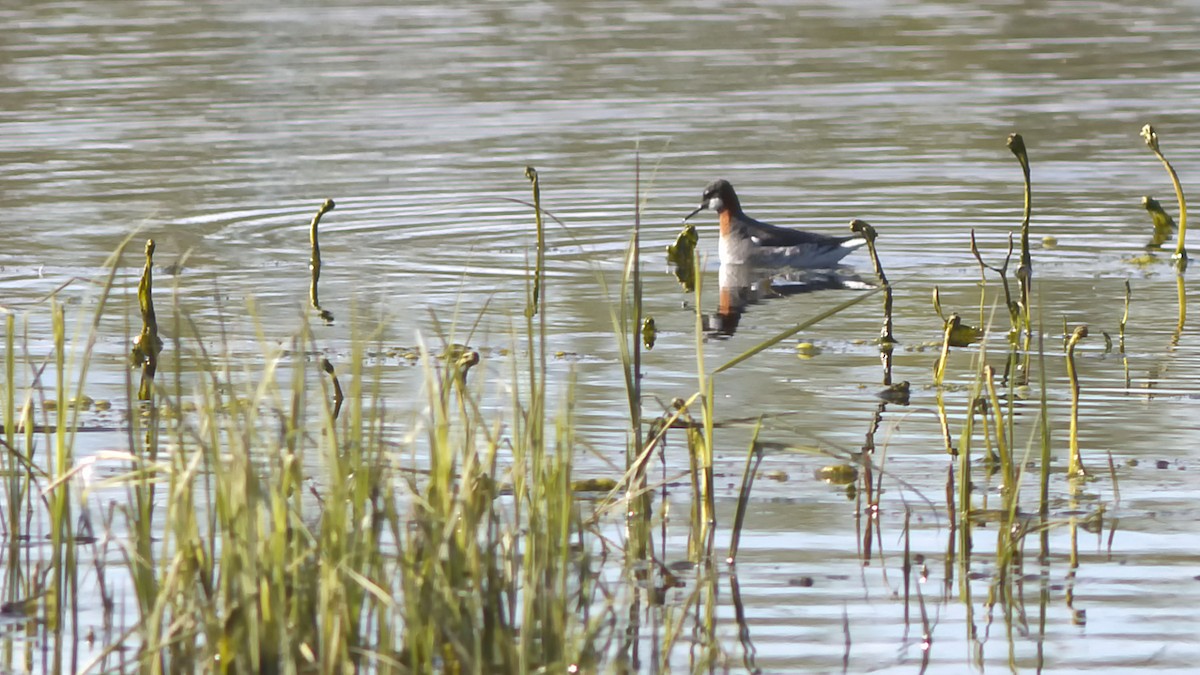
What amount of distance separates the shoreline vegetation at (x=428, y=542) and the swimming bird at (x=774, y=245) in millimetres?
5075

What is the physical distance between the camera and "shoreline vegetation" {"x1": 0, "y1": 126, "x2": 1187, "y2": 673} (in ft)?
16.4

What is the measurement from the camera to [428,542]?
504 cm

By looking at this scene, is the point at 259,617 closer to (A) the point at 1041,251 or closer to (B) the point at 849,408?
(B) the point at 849,408

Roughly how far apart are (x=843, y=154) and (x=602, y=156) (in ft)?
6.72

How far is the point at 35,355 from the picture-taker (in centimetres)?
1017

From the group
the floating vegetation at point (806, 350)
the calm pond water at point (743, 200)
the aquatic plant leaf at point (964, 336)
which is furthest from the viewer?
the floating vegetation at point (806, 350)

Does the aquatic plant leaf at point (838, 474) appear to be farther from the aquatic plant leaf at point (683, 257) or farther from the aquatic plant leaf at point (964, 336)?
the aquatic plant leaf at point (683, 257)

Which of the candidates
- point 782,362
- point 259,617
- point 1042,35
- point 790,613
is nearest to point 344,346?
point 782,362

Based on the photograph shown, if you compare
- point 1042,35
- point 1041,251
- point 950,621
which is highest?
point 1042,35

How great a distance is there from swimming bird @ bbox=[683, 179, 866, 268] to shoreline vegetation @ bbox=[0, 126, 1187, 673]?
507cm

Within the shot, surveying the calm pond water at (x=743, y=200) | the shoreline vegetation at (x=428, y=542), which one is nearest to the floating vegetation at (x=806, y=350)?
the calm pond water at (x=743, y=200)

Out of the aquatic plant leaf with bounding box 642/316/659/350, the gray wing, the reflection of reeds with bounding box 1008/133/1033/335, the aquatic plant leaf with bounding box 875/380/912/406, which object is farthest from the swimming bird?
the aquatic plant leaf with bounding box 875/380/912/406

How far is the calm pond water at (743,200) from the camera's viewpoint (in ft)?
21.7

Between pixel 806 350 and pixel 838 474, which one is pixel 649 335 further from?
pixel 838 474
